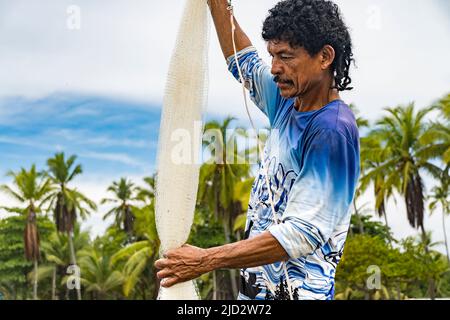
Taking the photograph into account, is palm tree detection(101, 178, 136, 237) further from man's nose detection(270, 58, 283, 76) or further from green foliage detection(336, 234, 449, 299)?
man's nose detection(270, 58, 283, 76)

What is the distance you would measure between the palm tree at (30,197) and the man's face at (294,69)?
40790mm

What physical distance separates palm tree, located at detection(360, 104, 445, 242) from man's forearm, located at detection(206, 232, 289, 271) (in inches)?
1220

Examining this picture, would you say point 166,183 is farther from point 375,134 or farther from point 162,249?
point 375,134

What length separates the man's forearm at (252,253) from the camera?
2211mm

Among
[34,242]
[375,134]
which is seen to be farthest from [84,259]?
[375,134]

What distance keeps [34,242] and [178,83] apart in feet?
A: 135

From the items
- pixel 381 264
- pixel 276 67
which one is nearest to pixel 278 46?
pixel 276 67

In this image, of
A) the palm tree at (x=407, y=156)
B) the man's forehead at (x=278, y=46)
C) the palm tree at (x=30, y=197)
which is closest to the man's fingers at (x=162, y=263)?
the man's forehead at (x=278, y=46)

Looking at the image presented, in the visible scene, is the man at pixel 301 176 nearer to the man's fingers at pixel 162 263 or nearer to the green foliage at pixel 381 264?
the man's fingers at pixel 162 263

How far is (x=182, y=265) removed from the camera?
234 cm

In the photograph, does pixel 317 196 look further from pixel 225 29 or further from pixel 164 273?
pixel 225 29

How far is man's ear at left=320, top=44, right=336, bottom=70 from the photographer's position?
234cm

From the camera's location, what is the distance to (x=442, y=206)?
40250 mm
